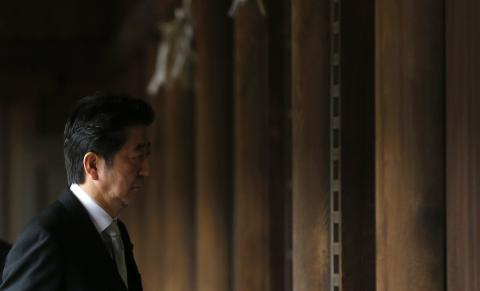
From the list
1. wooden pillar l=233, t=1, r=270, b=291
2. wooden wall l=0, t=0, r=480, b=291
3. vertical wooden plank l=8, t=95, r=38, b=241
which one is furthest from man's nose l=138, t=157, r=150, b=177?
vertical wooden plank l=8, t=95, r=38, b=241

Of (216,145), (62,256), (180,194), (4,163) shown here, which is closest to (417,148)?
(62,256)

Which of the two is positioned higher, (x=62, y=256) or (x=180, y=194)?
(x=62, y=256)

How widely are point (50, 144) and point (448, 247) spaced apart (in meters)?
11.1

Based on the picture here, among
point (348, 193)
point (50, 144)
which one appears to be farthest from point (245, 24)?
point (50, 144)

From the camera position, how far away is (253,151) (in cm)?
406

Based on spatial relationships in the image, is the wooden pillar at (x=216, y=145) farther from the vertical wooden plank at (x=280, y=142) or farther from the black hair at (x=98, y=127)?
the black hair at (x=98, y=127)

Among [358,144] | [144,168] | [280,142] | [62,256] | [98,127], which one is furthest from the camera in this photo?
[280,142]

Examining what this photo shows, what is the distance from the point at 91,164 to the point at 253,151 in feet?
5.94

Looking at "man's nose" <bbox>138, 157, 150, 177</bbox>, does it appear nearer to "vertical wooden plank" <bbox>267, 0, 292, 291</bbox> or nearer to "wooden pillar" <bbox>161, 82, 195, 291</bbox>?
"vertical wooden plank" <bbox>267, 0, 292, 291</bbox>

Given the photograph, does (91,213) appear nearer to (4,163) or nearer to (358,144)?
(358,144)

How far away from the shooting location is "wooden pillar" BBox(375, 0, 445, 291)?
2.44 m

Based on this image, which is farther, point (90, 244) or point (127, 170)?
point (127, 170)

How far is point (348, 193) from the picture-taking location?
293cm

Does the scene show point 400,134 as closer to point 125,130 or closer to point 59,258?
point 125,130
